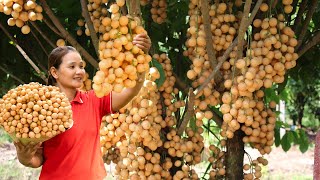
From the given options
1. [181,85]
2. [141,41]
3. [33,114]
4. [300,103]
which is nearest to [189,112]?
[181,85]

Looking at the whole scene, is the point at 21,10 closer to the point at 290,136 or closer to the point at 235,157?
the point at 235,157

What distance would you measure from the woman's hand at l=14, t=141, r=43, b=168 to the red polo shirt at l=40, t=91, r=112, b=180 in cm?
3

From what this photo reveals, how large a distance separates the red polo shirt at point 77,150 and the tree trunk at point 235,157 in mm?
631

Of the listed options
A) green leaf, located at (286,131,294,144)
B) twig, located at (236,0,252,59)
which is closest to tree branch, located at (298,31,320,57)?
twig, located at (236,0,252,59)

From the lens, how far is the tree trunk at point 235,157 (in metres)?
2.42

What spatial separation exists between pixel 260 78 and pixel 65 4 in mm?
1049

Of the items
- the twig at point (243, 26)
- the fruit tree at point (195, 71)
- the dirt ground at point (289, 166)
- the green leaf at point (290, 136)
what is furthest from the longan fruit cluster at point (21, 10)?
the dirt ground at point (289, 166)

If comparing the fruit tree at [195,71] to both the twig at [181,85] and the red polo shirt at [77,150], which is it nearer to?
the twig at [181,85]

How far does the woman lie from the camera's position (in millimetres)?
2080

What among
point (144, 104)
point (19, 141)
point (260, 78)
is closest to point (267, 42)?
point (260, 78)

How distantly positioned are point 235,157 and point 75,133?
2.55ft

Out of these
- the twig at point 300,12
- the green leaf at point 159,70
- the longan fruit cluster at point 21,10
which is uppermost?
the twig at point 300,12

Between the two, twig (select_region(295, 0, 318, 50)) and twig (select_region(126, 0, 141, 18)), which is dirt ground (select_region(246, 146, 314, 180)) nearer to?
twig (select_region(295, 0, 318, 50))

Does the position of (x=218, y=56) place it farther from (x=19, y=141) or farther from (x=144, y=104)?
(x=19, y=141)
